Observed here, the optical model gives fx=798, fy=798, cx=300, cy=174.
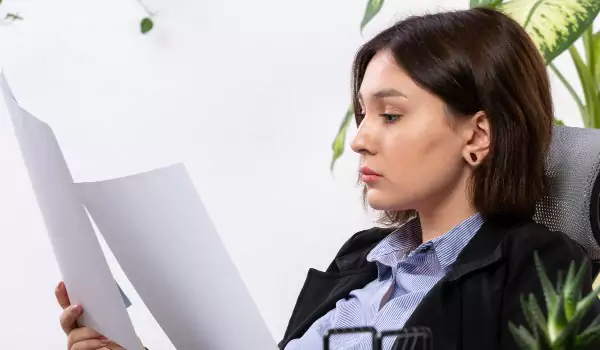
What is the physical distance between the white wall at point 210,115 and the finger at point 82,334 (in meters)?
1.10

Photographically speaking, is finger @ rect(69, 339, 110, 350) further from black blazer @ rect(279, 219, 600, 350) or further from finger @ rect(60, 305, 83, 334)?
black blazer @ rect(279, 219, 600, 350)

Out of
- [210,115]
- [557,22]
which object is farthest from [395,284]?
[210,115]

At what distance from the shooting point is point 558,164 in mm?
1129

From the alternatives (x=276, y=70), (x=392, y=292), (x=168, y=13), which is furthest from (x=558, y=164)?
(x=168, y=13)

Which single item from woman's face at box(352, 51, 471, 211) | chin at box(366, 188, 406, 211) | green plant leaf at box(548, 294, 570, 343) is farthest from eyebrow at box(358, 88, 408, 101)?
green plant leaf at box(548, 294, 570, 343)

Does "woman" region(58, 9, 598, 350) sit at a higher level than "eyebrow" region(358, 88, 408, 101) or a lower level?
lower

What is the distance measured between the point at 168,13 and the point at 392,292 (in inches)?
48.8

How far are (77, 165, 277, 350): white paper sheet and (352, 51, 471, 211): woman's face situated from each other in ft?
1.13

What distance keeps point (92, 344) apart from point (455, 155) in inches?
20.9

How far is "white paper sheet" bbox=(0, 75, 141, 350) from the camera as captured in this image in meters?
0.79

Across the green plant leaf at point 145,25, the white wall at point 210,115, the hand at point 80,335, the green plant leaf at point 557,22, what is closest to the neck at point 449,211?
the green plant leaf at point 557,22

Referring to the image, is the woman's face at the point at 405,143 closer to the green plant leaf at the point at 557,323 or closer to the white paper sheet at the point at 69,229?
the white paper sheet at the point at 69,229

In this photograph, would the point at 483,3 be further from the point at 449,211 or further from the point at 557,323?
the point at 557,323

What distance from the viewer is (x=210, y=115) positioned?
212cm
